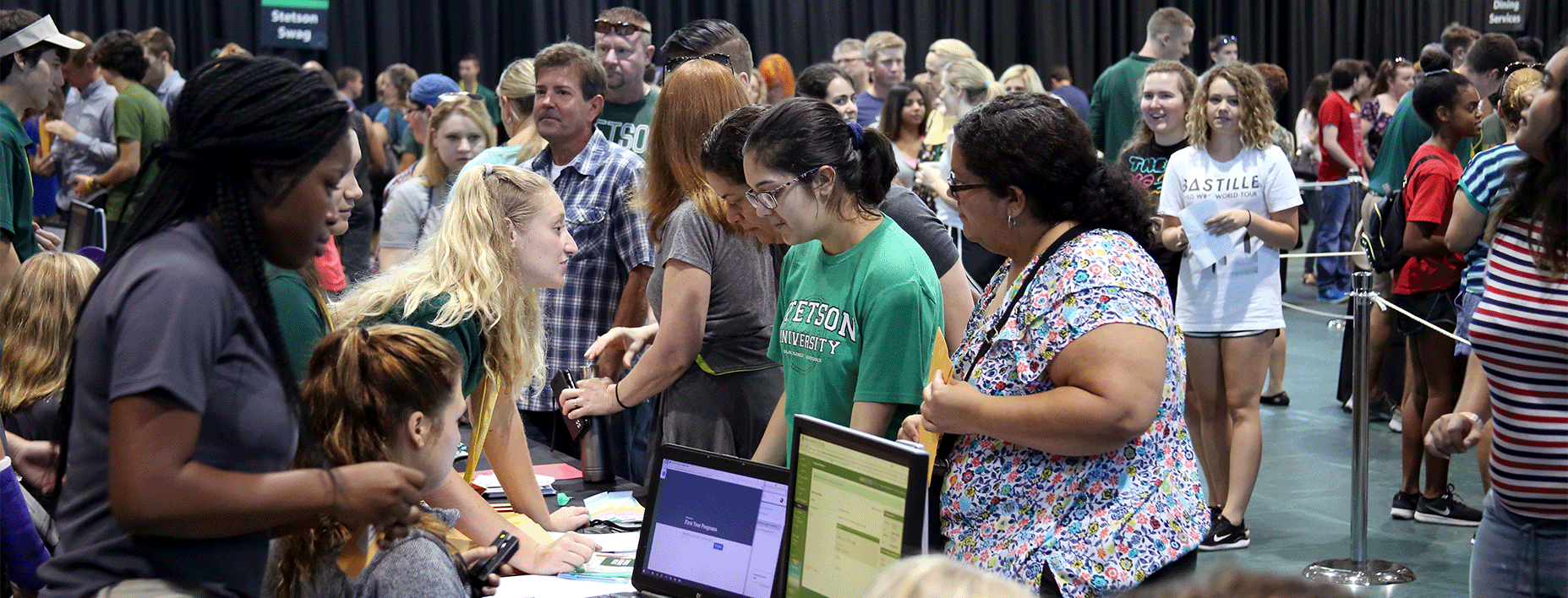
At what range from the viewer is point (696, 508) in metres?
2.06

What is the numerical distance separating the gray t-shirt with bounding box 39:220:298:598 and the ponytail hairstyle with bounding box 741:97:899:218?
0.99 meters

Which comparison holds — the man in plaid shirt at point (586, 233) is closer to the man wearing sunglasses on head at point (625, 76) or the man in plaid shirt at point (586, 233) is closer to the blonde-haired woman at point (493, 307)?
the man wearing sunglasses on head at point (625, 76)

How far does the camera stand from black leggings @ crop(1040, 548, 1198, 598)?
1724mm

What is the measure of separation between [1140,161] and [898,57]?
3.40 m

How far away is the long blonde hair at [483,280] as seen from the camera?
2.14 meters

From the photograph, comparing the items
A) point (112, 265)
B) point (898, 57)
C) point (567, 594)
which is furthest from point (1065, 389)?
point (898, 57)

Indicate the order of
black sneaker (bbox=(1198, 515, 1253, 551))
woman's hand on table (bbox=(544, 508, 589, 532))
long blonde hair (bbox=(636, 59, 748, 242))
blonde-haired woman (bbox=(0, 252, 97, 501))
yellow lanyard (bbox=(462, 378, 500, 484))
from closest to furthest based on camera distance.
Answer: yellow lanyard (bbox=(462, 378, 500, 484)), woman's hand on table (bbox=(544, 508, 589, 532)), blonde-haired woman (bbox=(0, 252, 97, 501)), long blonde hair (bbox=(636, 59, 748, 242)), black sneaker (bbox=(1198, 515, 1253, 551))

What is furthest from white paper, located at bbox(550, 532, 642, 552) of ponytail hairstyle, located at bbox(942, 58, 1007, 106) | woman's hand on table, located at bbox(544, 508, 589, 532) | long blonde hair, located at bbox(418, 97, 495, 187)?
ponytail hairstyle, located at bbox(942, 58, 1007, 106)

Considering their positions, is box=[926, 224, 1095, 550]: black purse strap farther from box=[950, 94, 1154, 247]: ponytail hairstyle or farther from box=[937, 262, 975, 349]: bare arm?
box=[937, 262, 975, 349]: bare arm

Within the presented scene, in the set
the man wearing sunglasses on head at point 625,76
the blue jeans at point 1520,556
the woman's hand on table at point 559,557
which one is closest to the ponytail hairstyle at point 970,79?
the man wearing sunglasses on head at point 625,76

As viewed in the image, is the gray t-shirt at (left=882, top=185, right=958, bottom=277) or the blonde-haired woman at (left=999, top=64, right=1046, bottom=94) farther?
the blonde-haired woman at (left=999, top=64, right=1046, bottom=94)

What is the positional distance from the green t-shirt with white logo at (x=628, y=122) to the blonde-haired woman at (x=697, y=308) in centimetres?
136

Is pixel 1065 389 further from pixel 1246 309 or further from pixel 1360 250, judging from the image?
pixel 1360 250

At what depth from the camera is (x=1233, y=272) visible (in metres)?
3.95
